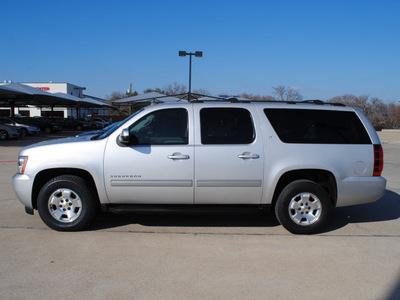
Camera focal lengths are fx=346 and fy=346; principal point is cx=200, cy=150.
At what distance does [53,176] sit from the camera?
4938 mm

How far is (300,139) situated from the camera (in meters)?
4.82

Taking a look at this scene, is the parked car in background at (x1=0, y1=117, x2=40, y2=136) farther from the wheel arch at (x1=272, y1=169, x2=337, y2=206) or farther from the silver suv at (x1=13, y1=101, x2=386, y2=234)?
the wheel arch at (x1=272, y1=169, x2=337, y2=206)

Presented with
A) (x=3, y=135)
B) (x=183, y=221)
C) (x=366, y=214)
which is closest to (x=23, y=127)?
(x=3, y=135)

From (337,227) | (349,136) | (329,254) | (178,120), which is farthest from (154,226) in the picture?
(349,136)

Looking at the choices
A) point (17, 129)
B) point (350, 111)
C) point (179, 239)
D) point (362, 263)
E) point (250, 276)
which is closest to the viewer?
point (250, 276)

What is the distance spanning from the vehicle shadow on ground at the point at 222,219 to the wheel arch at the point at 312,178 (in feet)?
1.96

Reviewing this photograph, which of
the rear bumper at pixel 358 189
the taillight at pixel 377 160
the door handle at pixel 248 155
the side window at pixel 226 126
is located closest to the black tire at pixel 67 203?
the side window at pixel 226 126

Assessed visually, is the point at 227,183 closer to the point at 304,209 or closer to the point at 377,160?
the point at 304,209

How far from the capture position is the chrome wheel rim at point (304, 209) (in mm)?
4793

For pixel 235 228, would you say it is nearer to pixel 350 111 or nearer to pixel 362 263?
pixel 362 263

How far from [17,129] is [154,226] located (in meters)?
20.1

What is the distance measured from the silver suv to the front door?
0.01 metres

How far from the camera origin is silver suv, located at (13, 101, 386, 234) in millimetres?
4633

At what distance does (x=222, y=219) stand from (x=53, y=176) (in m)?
2.61
